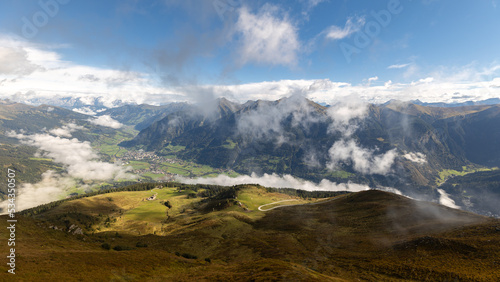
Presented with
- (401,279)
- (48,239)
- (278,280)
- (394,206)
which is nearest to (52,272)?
(48,239)

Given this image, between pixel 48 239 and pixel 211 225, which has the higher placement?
pixel 48 239

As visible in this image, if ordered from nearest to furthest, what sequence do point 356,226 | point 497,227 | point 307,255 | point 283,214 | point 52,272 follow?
1. point 52,272
2. point 497,227
3. point 307,255
4. point 356,226
5. point 283,214

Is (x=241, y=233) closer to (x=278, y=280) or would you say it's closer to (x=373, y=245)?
(x=373, y=245)

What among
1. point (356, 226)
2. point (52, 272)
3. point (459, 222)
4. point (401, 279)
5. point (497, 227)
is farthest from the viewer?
point (356, 226)

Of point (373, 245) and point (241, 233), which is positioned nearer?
point (373, 245)

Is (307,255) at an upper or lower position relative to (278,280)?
lower

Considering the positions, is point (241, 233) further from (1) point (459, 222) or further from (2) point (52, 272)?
(1) point (459, 222)

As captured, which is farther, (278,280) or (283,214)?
(283,214)

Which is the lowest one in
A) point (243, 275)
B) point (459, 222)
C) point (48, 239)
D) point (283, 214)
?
point (283, 214)

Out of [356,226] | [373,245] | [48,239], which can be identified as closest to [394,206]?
[356,226]
